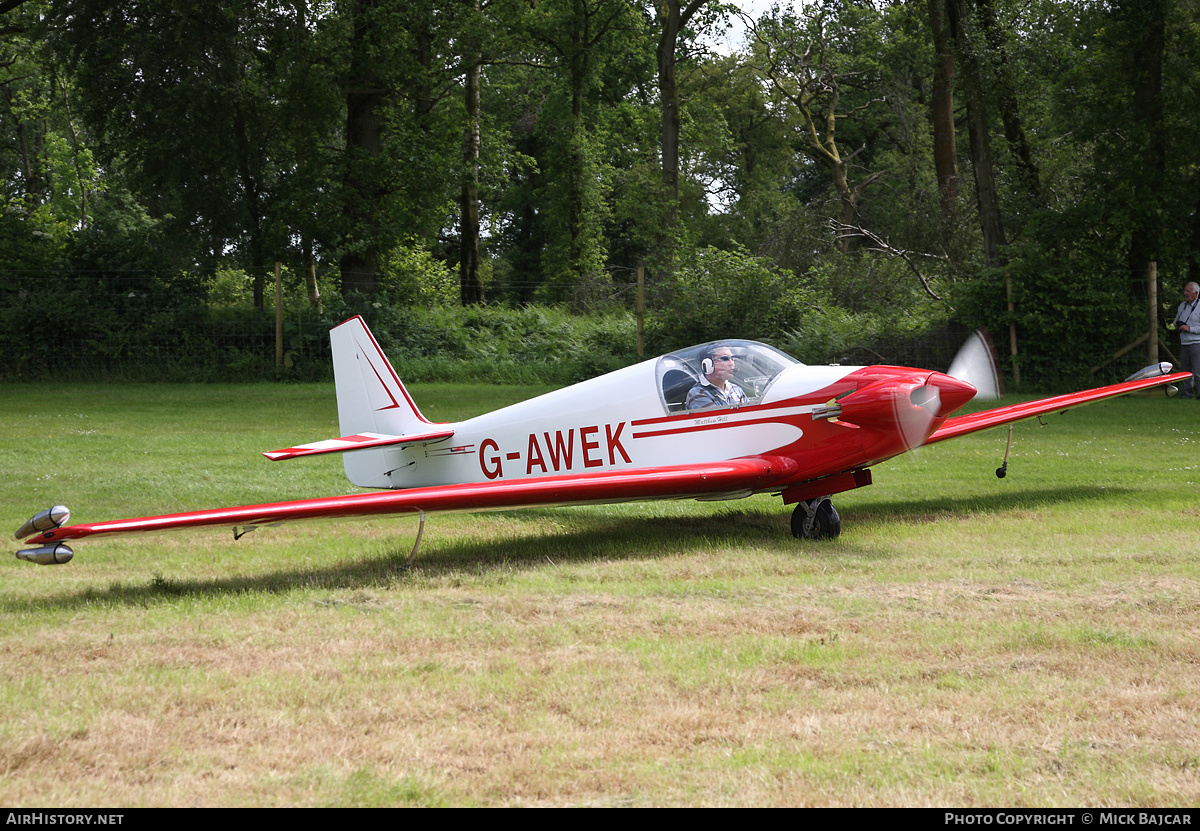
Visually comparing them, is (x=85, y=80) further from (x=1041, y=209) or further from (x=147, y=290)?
(x=1041, y=209)

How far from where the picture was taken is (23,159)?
45.5 meters

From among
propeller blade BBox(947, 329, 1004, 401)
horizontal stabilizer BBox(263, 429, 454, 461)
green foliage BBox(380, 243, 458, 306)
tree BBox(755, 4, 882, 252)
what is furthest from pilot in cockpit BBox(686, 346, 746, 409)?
tree BBox(755, 4, 882, 252)

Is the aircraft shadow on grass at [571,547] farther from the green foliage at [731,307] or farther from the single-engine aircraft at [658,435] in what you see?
the green foliage at [731,307]

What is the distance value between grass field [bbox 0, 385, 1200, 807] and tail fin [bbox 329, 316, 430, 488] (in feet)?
2.83

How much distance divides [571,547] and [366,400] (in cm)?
277

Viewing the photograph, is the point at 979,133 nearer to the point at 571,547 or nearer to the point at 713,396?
the point at 713,396

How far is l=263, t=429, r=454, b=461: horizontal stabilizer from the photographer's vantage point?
26.2 feet

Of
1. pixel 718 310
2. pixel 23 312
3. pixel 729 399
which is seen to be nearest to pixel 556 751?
pixel 729 399

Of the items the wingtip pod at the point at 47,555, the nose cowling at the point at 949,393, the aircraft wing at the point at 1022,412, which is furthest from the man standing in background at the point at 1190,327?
the wingtip pod at the point at 47,555

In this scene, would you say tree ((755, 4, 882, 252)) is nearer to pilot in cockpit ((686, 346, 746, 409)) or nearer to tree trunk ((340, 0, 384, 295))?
tree trunk ((340, 0, 384, 295))

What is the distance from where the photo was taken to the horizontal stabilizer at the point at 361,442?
7.98 metres

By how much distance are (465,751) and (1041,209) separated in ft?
70.6
